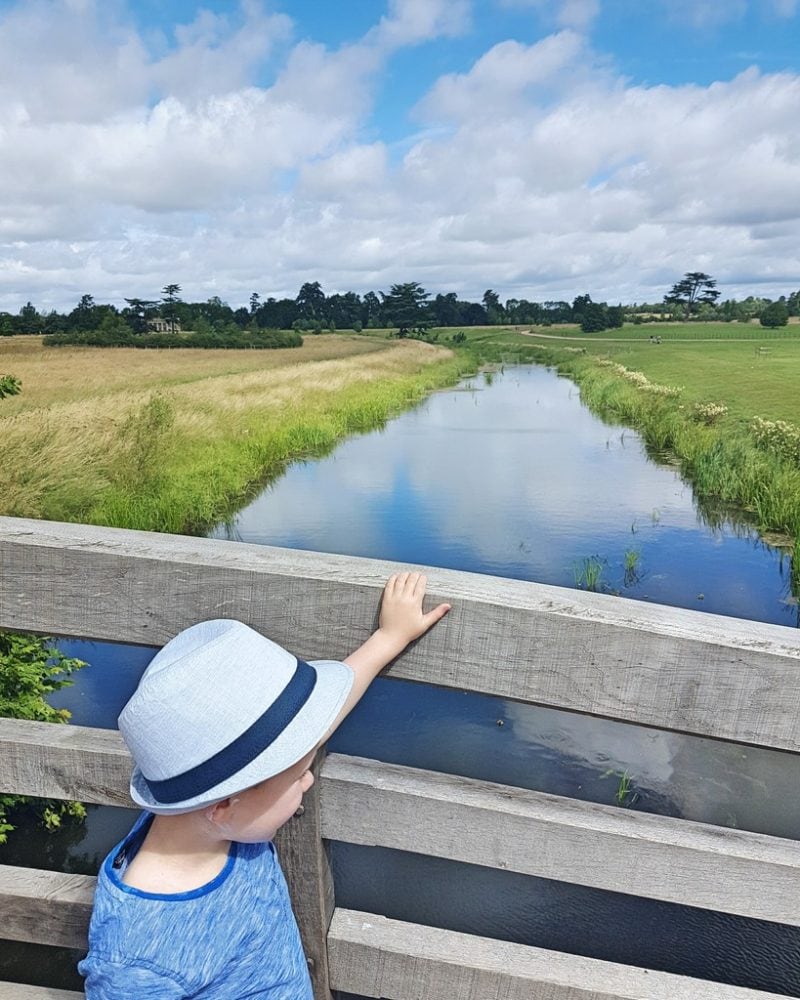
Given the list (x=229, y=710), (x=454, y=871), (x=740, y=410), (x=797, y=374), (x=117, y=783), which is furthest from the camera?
(x=797, y=374)

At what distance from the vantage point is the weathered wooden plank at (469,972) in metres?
1.54

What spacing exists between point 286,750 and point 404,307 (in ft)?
335

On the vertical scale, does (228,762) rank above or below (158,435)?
above

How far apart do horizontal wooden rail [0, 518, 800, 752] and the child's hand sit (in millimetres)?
31

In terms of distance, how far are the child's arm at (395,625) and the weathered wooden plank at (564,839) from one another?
0.84 ft

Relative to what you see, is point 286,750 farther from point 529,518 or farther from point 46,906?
point 529,518

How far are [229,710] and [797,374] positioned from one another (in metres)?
31.7

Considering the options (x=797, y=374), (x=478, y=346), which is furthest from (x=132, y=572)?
(x=478, y=346)

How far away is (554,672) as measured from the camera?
1.36 m

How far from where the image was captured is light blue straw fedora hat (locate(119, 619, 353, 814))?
3.59 feet

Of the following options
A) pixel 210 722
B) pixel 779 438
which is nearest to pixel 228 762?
pixel 210 722

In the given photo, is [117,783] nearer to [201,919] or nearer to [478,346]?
[201,919]

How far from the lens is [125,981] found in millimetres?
1135

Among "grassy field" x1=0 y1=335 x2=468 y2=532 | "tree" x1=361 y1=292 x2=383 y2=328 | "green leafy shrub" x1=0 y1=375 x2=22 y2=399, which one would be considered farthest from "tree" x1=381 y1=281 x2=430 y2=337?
"green leafy shrub" x1=0 y1=375 x2=22 y2=399
